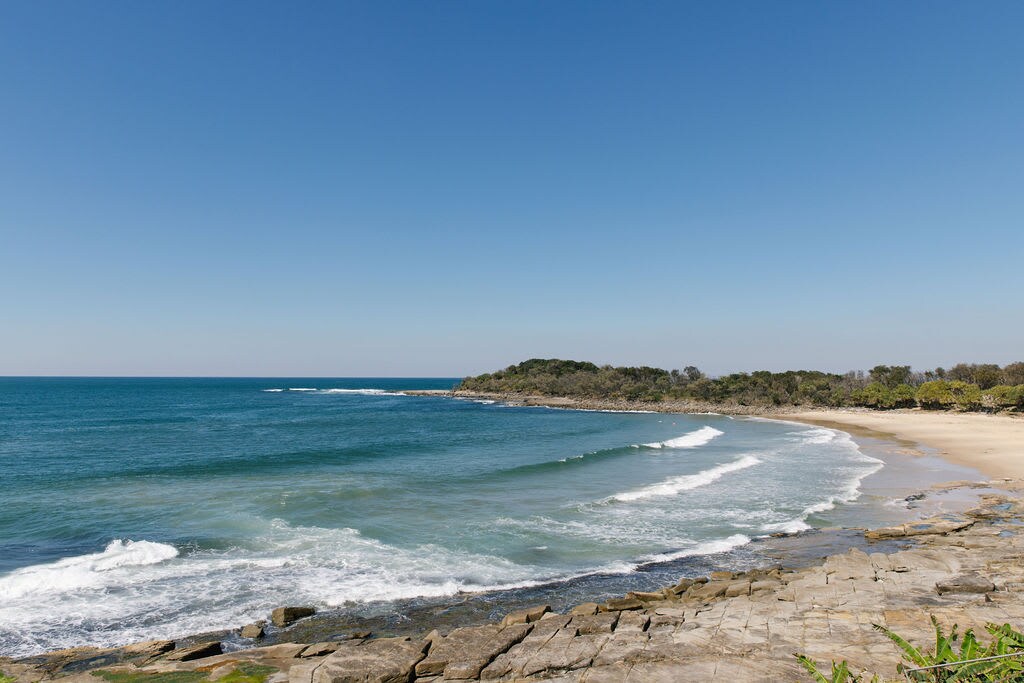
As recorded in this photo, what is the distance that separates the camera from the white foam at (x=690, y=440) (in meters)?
44.8

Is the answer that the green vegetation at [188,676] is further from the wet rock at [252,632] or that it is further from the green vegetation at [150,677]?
the wet rock at [252,632]

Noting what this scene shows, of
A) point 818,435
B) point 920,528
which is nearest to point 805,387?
point 818,435

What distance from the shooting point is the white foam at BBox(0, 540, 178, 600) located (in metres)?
14.7

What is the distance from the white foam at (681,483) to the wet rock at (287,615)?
50.1 ft

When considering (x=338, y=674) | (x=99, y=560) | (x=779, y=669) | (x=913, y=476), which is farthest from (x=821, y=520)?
(x=99, y=560)

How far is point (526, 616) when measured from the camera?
38.9ft

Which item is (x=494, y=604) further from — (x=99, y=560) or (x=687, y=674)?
(x=99, y=560)

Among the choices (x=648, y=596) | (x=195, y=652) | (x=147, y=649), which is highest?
(x=648, y=596)

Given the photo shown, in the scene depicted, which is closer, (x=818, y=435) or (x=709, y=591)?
(x=709, y=591)

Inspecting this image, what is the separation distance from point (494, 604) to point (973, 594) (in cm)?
1068

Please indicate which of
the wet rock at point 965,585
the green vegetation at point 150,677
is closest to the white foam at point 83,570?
the green vegetation at point 150,677

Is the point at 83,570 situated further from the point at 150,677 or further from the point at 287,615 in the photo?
the point at 150,677

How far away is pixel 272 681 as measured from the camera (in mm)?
9320

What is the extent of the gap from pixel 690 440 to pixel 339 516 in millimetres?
35636
